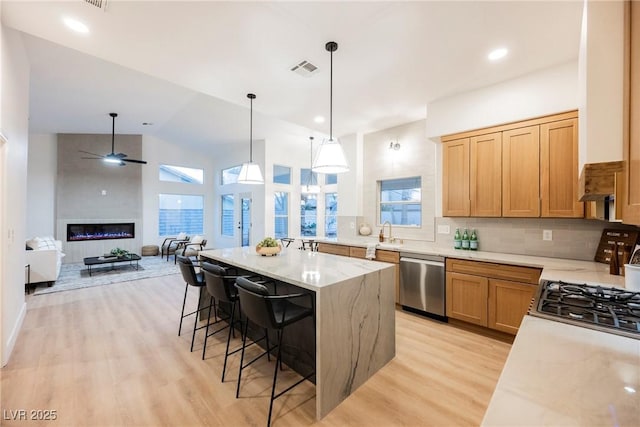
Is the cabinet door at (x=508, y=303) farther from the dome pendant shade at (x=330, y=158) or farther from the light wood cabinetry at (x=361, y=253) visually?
the dome pendant shade at (x=330, y=158)

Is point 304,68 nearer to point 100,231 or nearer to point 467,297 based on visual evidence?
point 467,297

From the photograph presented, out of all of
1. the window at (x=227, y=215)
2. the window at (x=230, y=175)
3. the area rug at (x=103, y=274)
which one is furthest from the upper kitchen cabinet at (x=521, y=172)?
the window at (x=227, y=215)

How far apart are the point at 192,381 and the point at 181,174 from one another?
820cm

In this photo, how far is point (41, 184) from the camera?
7.10m

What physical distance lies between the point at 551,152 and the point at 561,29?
1.13 m

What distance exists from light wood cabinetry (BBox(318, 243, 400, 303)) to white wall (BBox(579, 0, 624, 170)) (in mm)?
2523

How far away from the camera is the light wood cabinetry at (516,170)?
272cm

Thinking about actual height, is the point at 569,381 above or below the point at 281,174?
below

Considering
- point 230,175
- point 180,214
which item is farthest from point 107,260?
point 230,175

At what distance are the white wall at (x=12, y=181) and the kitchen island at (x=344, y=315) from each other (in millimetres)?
1962

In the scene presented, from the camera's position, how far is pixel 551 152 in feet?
9.20

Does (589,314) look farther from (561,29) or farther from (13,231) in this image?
(13,231)

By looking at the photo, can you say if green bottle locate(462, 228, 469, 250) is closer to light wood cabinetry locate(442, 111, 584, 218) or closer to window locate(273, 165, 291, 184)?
light wood cabinetry locate(442, 111, 584, 218)

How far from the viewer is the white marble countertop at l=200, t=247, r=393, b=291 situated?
2025mm
